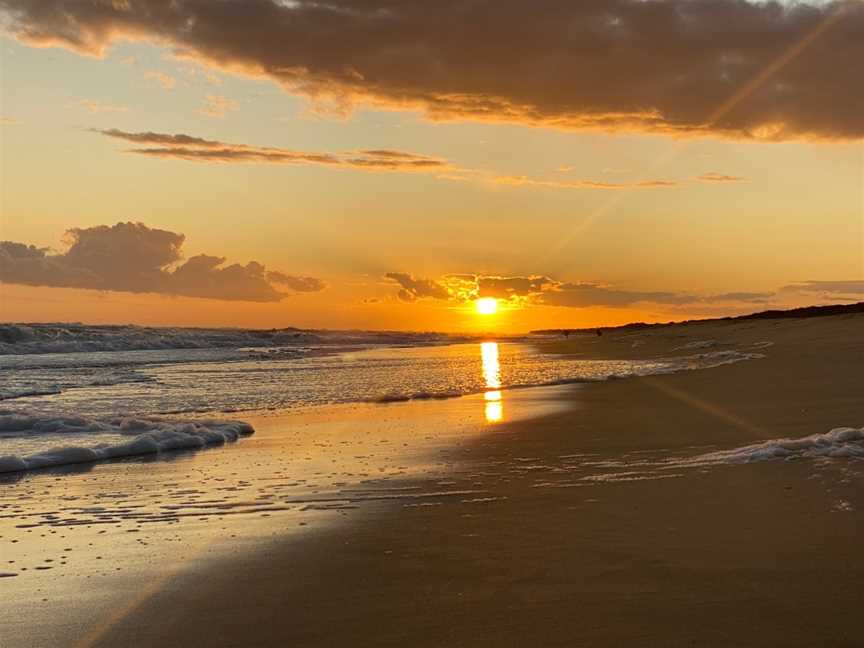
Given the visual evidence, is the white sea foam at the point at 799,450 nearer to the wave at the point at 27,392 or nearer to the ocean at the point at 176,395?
the ocean at the point at 176,395

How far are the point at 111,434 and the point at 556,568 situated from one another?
11.4 metres

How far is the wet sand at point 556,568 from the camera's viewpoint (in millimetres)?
4805

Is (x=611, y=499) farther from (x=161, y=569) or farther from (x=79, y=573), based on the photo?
(x=79, y=573)

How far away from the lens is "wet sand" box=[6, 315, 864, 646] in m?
4.80

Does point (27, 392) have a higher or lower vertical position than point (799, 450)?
higher

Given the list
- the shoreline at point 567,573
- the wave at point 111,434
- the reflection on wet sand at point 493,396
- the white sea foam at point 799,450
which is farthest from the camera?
the reflection on wet sand at point 493,396

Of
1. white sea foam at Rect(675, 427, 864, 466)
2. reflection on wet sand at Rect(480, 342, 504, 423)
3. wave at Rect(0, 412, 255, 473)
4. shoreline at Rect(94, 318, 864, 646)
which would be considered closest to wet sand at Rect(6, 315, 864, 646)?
shoreline at Rect(94, 318, 864, 646)

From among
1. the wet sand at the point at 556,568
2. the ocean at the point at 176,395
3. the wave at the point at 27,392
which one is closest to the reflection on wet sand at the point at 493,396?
the ocean at the point at 176,395

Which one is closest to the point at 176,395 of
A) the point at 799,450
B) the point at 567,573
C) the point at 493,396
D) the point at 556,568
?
the point at 493,396

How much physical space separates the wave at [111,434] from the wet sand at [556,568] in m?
4.94

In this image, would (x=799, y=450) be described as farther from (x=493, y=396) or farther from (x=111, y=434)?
(x=493, y=396)

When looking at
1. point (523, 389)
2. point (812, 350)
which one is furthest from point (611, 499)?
point (812, 350)

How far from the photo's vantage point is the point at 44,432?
15305mm

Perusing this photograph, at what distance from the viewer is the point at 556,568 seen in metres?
5.94
